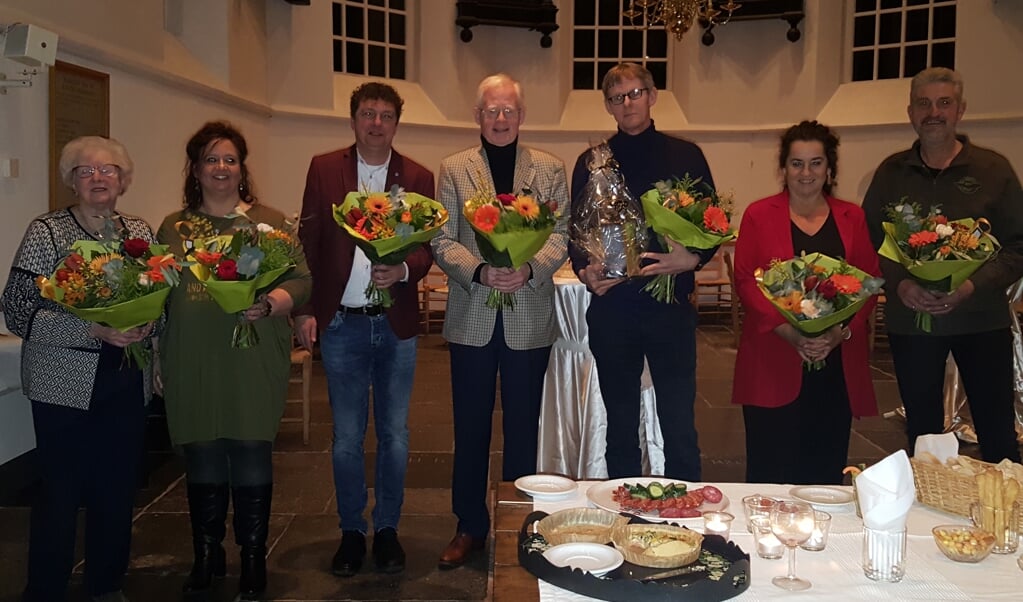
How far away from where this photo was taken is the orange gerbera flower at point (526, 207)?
9.11 ft

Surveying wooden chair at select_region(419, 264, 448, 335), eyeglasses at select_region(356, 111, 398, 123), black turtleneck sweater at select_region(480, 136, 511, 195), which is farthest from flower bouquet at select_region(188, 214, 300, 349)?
wooden chair at select_region(419, 264, 448, 335)

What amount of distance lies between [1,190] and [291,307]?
10.1 ft

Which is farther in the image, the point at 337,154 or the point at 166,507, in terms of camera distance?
the point at 166,507

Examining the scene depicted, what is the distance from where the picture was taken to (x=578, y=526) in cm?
195

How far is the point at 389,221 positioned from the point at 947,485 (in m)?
1.77

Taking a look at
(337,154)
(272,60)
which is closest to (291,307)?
(337,154)

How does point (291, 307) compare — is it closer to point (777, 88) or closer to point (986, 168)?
point (986, 168)

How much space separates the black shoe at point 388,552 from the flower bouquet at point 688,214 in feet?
5.26

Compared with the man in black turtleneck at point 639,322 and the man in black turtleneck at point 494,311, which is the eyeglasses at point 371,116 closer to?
the man in black turtleneck at point 494,311

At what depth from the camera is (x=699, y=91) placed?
38.6 feet

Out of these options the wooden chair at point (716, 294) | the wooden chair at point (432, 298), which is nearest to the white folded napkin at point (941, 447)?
the wooden chair at point (432, 298)

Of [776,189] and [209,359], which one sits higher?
[776,189]

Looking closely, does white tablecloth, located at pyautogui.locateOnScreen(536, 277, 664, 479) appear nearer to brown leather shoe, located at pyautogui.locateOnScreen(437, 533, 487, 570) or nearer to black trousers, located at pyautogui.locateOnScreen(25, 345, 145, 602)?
brown leather shoe, located at pyautogui.locateOnScreen(437, 533, 487, 570)

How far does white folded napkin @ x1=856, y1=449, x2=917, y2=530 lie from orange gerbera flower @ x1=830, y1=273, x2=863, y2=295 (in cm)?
83
